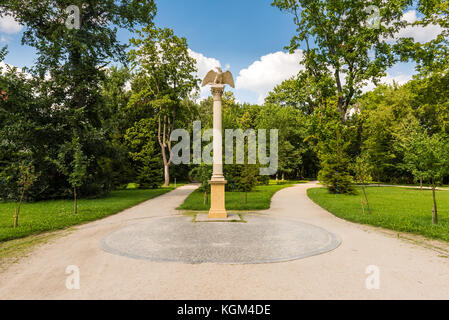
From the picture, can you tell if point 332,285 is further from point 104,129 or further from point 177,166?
point 177,166

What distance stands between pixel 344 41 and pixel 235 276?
72.7ft

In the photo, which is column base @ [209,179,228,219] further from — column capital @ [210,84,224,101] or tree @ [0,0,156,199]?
tree @ [0,0,156,199]

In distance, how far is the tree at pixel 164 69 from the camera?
1100 inches

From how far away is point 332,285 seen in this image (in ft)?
12.5

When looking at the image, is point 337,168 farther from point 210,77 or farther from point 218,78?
point 210,77

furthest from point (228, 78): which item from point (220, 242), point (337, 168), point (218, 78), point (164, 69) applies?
point (164, 69)

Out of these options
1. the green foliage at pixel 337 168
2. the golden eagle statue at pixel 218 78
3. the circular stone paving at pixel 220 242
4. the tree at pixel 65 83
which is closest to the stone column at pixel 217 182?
the golden eagle statue at pixel 218 78

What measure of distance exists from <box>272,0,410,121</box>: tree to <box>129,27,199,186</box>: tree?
40.7 feet

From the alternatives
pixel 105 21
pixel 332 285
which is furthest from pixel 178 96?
pixel 332 285

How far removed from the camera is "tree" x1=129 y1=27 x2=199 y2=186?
27938 mm

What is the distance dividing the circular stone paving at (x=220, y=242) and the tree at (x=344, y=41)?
1517 cm

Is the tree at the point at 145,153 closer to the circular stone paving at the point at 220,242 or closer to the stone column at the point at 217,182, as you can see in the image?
the stone column at the point at 217,182

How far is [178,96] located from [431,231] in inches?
1075

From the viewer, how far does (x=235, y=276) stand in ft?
13.7
